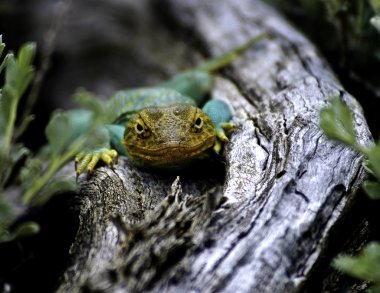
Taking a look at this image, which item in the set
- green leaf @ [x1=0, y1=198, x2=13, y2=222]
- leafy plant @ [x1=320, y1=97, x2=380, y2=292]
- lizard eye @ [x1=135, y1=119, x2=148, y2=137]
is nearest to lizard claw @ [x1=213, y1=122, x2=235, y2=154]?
lizard eye @ [x1=135, y1=119, x2=148, y2=137]

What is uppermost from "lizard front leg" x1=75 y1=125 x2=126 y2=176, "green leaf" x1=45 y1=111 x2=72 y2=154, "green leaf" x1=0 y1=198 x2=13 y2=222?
"green leaf" x1=45 y1=111 x2=72 y2=154

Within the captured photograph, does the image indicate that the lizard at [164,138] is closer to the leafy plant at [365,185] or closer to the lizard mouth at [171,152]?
the lizard mouth at [171,152]

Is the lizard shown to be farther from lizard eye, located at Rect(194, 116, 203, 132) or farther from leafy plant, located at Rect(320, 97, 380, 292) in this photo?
leafy plant, located at Rect(320, 97, 380, 292)

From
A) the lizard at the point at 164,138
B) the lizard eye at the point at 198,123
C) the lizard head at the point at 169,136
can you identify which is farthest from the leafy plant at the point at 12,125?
the lizard eye at the point at 198,123

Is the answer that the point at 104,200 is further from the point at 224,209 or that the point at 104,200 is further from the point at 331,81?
the point at 331,81

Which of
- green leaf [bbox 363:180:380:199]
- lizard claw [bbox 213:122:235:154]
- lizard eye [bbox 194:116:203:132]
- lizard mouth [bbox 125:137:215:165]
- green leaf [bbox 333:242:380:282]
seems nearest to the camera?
green leaf [bbox 333:242:380:282]

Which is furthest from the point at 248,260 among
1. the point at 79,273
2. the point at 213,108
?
the point at 213,108
